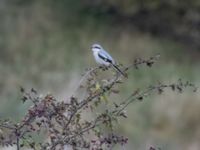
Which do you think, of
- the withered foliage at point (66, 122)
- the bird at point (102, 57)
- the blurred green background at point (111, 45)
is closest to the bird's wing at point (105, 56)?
the bird at point (102, 57)

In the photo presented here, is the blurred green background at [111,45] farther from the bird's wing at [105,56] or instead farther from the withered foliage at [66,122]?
the withered foliage at [66,122]

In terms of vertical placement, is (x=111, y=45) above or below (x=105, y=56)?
above

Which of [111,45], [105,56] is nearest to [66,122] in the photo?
[105,56]

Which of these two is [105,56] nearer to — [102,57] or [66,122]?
[102,57]

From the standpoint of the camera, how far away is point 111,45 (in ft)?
68.6

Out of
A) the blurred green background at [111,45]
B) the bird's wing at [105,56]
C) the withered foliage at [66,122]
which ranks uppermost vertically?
the blurred green background at [111,45]

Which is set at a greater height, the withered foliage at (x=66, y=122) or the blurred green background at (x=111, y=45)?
the blurred green background at (x=111, y=45)

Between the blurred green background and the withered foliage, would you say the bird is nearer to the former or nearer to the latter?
the withered foliage

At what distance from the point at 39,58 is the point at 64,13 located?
3910 mm

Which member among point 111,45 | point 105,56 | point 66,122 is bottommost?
point 66,122

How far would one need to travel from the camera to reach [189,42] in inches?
875

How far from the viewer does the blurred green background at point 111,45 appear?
14.8 m

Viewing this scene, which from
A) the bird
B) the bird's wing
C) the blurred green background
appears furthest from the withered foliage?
the blurred green background

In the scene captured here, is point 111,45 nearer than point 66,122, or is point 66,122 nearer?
point 66,122
